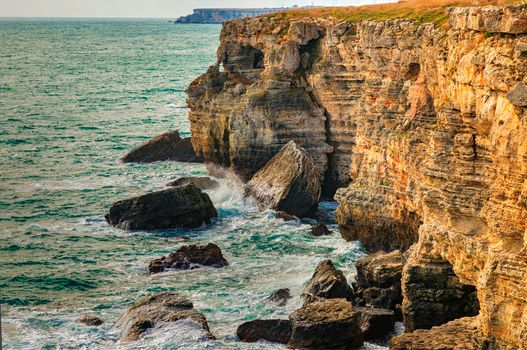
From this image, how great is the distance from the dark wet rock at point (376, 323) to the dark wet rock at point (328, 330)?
470mm

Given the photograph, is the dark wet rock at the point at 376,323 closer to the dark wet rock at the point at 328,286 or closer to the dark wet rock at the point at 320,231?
the dark wet rock at the point at 328,286

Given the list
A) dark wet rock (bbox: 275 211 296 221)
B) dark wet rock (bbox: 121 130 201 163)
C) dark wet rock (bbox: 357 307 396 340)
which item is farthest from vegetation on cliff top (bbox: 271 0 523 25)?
dark wet rock (bbox: 121 130 201 163)

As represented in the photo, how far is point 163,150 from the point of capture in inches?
2594

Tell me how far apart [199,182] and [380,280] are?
24.7 metres

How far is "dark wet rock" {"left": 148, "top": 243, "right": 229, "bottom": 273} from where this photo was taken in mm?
39938

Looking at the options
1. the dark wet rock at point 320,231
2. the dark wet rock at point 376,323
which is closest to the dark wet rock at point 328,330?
the dark wet rock at point 376,323

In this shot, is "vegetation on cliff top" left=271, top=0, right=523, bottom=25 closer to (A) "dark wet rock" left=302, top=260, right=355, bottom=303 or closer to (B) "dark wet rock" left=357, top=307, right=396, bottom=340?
(A) "dark wet rock" left=302, top=260, right=355, bottom=303

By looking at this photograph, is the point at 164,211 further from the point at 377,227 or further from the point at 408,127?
the point at 408,127

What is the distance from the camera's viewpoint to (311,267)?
39.2m

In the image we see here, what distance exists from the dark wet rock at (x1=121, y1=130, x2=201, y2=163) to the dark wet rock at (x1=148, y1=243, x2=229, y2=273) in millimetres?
24718

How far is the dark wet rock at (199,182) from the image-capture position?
55.4 meters

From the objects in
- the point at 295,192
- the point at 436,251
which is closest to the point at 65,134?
the point at 295,192

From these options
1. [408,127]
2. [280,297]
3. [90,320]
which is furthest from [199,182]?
[90,320]

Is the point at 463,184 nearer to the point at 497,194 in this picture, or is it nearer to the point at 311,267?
the point at 497,194
